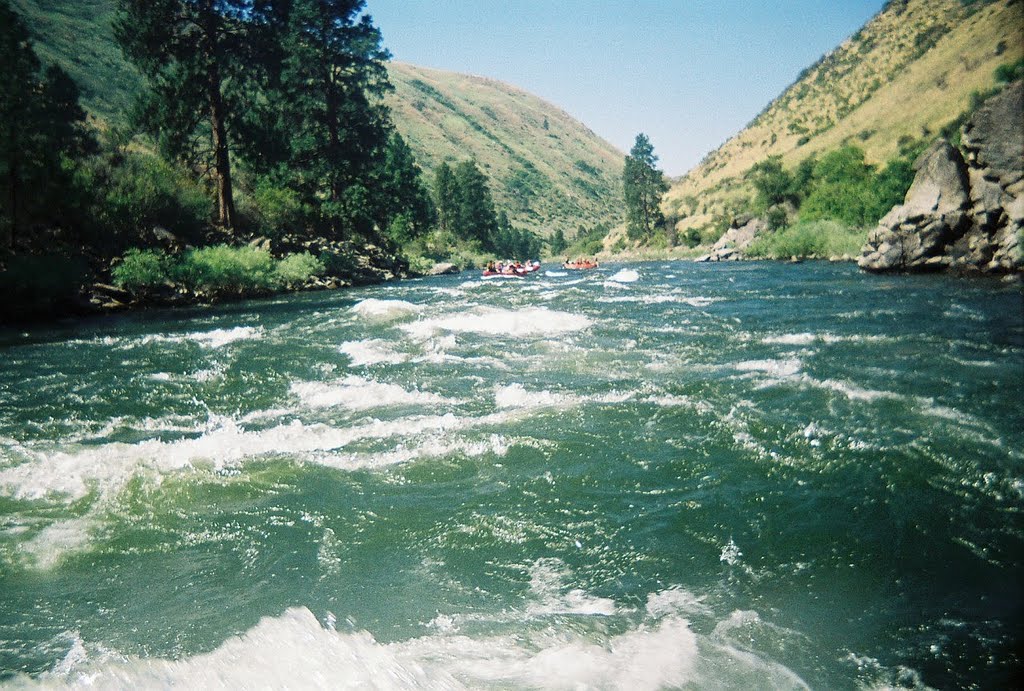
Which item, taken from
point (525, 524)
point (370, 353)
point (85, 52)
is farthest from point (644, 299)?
point (85, 52)

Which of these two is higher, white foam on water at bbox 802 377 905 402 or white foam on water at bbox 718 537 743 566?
white foam on water at bbox 802 377 905 402

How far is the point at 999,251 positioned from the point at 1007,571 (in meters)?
28.1

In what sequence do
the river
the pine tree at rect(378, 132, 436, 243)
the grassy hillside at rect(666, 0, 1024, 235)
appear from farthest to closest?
the grassy hillside at rect(666, 0, 1024, 235), the pine tree at rect(378, 132, 436, 243), the river

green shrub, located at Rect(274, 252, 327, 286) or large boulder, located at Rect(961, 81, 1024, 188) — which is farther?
green shrub, located at Rect(274, 252, 327, 286)

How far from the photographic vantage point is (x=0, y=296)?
1827 centimetres

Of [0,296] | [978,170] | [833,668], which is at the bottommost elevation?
[833,668]

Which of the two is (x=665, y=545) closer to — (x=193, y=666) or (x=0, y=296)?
(x=193, y=666)

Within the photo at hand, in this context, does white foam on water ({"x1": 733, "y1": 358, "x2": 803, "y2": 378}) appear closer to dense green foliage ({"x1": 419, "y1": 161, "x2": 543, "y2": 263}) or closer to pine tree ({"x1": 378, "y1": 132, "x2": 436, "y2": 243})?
pine tree ({"x1": 378, "y1": 132, "x2": 436, "y2": 243})

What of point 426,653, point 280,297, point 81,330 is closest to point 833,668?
point 426,653

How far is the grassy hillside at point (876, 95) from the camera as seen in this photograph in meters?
61.9

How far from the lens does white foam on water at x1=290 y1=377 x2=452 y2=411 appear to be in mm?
9094

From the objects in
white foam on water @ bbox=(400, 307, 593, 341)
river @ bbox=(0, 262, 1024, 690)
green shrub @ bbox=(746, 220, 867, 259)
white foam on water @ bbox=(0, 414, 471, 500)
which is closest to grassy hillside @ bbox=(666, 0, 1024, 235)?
green shrub @ bbox=(746, 220, 867, 259)

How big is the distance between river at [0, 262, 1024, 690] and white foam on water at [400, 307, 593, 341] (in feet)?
13.1

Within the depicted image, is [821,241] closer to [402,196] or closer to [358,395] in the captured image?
[402,196]
